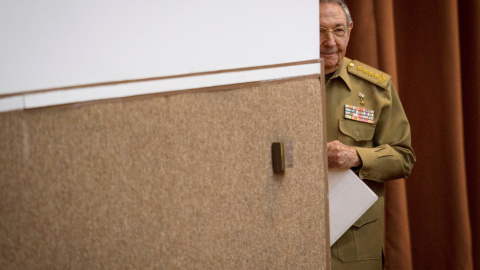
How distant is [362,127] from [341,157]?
0.99 ft

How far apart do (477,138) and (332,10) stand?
117 centimetres

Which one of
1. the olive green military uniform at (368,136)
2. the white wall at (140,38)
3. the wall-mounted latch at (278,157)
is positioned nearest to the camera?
the white wall at (140,38)

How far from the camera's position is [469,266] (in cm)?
258

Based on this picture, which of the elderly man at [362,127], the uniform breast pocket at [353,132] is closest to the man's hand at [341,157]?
the elderly man at [362,127]

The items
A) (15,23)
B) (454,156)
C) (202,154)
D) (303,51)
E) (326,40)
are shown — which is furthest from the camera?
(454,156)

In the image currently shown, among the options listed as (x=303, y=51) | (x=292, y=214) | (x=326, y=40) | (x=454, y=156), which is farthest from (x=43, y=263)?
(x=454, y=156)

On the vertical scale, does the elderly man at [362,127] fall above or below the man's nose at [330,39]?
below

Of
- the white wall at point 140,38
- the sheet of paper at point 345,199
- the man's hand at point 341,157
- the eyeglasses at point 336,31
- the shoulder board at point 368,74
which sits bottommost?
the sheet of paper at point 345,199

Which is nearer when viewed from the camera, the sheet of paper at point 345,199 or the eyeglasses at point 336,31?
the sheet of paper at point 345,199

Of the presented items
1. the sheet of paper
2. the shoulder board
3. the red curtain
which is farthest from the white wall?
the red curtain

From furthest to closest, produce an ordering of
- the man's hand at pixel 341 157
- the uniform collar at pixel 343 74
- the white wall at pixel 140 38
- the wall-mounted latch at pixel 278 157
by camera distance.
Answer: the uniform collar at pixel 343 74 → the man's hand at pixel 341 157 → the wall-mounted latch at pixel 278 157 → the white wall at pixel 140 38

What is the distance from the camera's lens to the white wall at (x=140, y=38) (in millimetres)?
749

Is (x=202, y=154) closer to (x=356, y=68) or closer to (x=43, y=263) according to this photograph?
(x=43, y=263)

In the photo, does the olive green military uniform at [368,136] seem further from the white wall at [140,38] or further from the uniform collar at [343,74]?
the white wall at [140,38]
